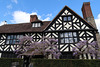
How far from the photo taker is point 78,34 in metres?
10.6

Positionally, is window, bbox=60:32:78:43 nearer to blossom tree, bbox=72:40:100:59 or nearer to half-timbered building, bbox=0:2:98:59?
half-timbered building, bbox=0:2:98:59

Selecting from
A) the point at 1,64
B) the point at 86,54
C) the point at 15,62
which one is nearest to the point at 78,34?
the point at 86,54

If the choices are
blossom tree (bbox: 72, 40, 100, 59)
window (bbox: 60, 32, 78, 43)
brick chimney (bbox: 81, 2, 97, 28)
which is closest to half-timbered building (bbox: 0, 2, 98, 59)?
window (bbox: 60, 32, 78, 43)

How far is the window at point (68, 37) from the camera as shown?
1053 cm

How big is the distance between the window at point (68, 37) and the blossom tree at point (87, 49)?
1327 mm

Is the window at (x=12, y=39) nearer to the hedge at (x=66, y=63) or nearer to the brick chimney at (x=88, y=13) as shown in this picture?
the hedge at (x=66, y=63)

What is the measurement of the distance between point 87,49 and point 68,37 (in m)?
2.75

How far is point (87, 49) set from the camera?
9.09 metres

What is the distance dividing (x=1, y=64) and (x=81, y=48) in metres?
9.11

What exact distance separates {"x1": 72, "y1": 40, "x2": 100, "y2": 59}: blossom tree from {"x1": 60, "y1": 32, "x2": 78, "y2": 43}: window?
1327 millimetres

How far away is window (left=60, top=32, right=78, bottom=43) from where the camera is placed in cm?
1053

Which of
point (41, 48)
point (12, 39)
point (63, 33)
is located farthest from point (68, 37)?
point (12, 39)

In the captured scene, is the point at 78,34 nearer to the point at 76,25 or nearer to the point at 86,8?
the point at 76,25

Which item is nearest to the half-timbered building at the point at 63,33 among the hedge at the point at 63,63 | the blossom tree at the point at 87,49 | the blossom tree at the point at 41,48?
the blossom tree at the point at 87,49
